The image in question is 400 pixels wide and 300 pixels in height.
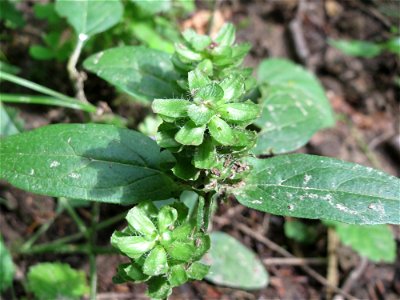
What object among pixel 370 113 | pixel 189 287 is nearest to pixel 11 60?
pixel 189 287

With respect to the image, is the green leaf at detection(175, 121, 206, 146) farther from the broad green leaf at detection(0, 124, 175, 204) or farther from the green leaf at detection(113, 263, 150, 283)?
the green leaf at detection(113, 263, 150, 283)

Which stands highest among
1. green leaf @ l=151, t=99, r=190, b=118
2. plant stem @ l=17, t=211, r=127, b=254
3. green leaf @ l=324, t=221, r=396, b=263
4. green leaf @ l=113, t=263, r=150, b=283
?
green leaf @ l=151, t=99, r=190, b=118

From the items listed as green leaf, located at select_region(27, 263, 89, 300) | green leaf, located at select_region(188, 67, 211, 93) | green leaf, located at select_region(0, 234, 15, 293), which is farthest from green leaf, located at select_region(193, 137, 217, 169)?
green leaf, located at select_region(27, 263, 89, 300)

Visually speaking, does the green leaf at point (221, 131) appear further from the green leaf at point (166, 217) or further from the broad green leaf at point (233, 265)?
the broad green leaf at point (233, 265)

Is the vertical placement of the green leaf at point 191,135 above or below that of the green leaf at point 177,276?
above

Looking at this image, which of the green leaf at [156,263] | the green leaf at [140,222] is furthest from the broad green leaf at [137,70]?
the green leaf at [156,263]

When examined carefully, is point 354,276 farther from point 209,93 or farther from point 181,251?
point 209,93
